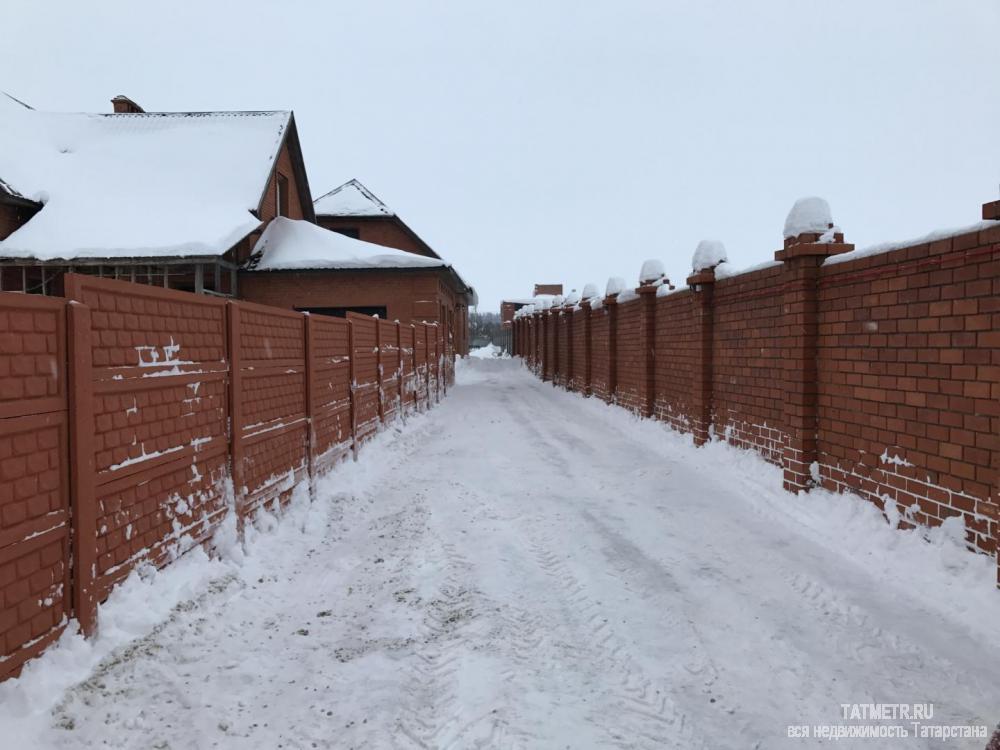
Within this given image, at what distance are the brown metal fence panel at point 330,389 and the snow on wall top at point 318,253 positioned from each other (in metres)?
10.8

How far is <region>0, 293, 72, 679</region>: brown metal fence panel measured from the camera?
2516 millimetres

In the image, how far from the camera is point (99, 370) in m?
3.14

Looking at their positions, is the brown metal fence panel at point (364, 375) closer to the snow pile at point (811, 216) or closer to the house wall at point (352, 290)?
the snow pile at point (811, 216)

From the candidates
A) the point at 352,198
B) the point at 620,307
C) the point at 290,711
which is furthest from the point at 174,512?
the point at 352,198

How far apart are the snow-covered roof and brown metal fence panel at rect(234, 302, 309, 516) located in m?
11.2

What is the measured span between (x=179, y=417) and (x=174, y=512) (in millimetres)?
568

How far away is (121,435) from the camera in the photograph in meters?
3.31

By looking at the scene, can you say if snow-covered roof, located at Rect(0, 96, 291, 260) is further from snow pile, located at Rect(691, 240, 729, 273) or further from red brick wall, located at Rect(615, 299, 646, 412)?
snow pile, located at Rect(691, 240, 729, 273)

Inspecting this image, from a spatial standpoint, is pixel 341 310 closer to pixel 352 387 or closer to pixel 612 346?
pixel 612 346

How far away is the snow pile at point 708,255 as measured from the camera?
8.59m

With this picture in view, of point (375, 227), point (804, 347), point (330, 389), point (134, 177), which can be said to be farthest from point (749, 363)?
point (375, 227)

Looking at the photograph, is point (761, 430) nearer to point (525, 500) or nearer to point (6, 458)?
point (525, 500)

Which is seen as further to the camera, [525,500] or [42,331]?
[525,500]

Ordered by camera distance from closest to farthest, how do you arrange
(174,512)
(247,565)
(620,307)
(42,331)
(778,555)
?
(42,331), (174,512), (247,565), (778,555), (620,307)
